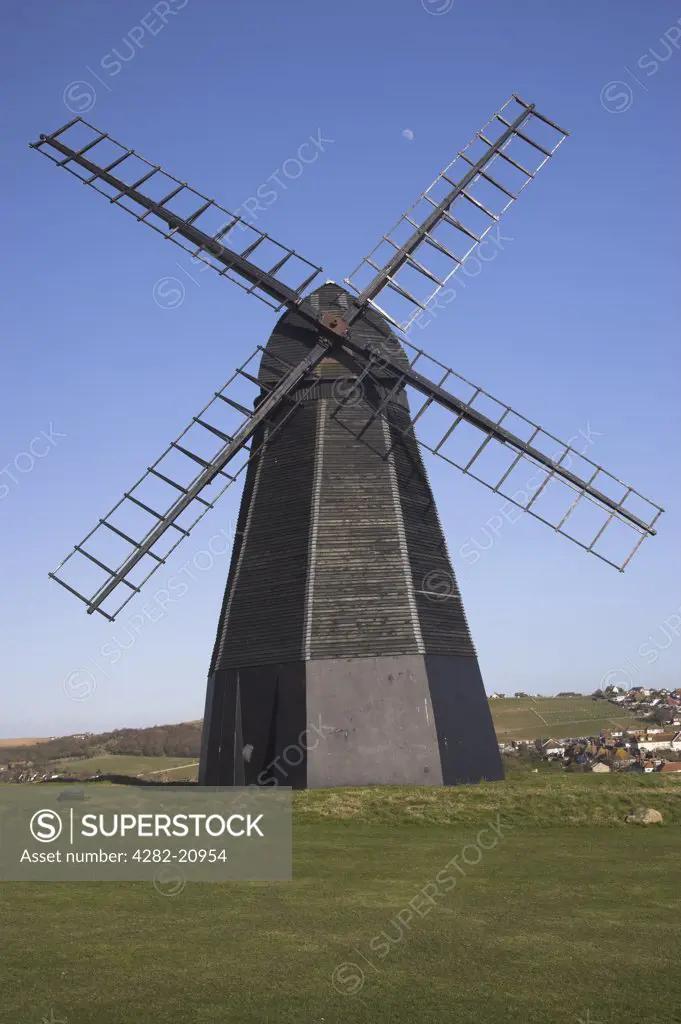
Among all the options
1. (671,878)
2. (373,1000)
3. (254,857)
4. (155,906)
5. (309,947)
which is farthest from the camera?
(254,857)

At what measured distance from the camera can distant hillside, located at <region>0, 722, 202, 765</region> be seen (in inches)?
2195

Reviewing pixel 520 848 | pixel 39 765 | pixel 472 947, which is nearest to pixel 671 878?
pixel 520 848

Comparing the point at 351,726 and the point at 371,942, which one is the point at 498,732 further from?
the point at 371,942

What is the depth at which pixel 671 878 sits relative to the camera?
494 inches

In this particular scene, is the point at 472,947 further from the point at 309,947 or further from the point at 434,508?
the point at 434,508

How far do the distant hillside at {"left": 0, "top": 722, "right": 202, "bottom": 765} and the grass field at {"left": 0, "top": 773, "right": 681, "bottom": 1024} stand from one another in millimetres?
40639

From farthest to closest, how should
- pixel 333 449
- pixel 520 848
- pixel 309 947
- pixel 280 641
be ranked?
pixel 333 449 → pixel 280 641 → pixel 520 848 → pixel 309 947

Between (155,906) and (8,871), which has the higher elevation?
(155,906)

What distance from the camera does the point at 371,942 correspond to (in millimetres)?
9352

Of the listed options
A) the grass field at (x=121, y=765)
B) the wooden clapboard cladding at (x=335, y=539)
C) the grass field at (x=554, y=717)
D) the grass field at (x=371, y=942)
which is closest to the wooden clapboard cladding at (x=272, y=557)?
the wooden clapboard cladding at (x=335, y=539)

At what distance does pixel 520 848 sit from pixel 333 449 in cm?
1084

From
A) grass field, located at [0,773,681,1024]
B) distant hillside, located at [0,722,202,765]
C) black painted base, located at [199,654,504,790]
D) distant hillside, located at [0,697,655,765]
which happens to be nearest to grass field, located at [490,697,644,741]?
distant hillside, located at [0,697,655,765]

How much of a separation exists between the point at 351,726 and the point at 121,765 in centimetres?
2886

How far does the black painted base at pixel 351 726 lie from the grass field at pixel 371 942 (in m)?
4.72
